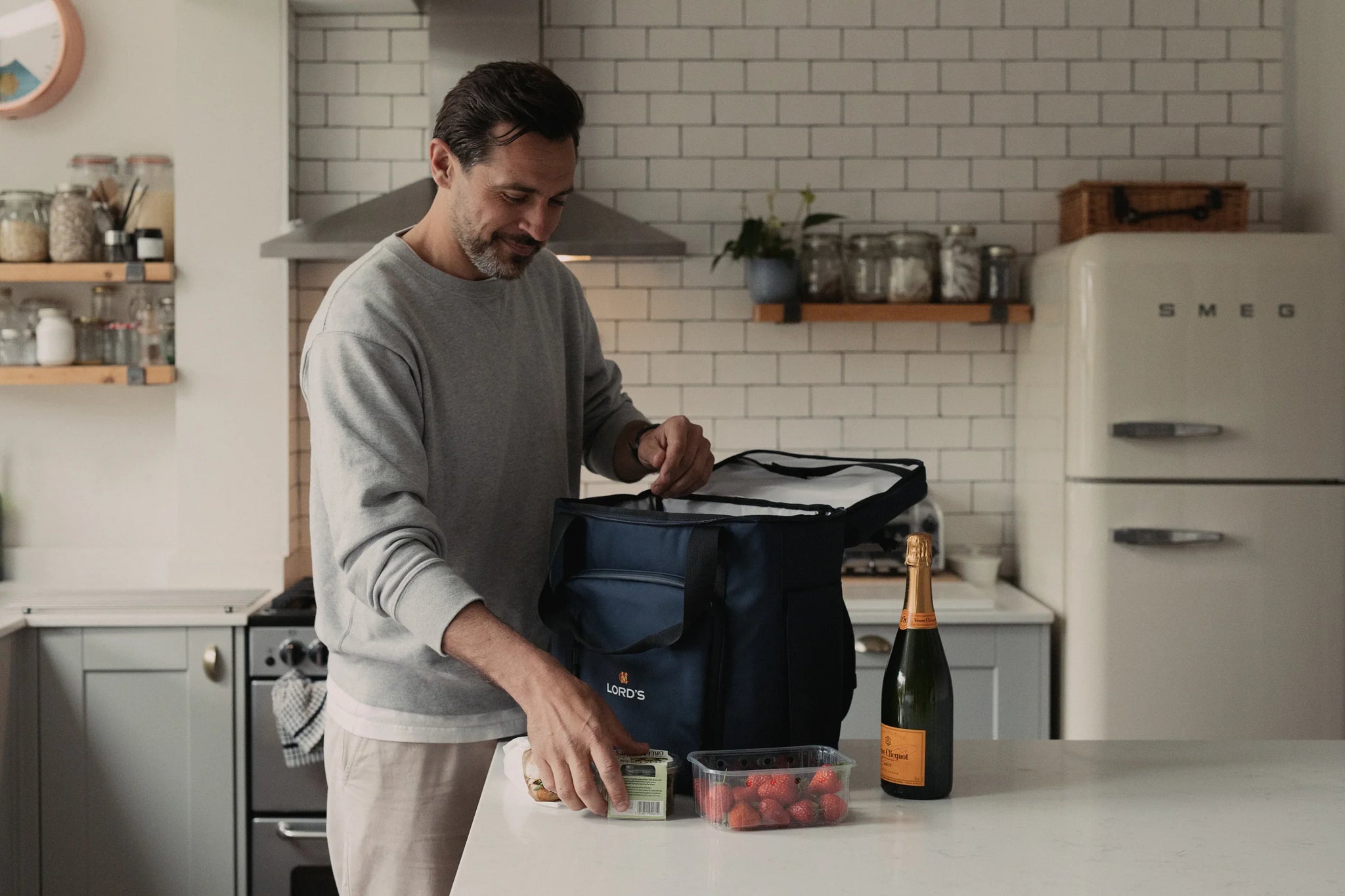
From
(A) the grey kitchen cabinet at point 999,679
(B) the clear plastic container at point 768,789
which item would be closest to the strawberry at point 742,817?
(B) the clear plastic container at point 768,789

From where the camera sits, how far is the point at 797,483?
1.70 m

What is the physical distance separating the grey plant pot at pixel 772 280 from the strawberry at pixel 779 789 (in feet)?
7.93

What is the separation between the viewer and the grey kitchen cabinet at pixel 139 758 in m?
3.17

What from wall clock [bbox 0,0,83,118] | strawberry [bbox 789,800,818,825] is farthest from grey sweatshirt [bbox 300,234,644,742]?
wall clock [bbox 0,0,83,118]

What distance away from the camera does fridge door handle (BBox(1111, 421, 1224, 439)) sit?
320 cm

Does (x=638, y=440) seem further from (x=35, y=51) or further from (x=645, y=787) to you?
(x=35, y=51)

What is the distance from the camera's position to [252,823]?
125 inches

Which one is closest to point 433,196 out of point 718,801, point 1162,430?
point 1162,430

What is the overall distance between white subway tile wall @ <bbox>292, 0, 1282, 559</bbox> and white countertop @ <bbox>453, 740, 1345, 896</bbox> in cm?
230

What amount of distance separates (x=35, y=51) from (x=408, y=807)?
300 cm

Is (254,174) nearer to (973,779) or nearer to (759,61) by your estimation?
(759,61)

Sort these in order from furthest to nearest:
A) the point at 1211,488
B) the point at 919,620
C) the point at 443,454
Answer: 1. the point at 1211,488
2. the point at 443,454
3. the point at 919,620

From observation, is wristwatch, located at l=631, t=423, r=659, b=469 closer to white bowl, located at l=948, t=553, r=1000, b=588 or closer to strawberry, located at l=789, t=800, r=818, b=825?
strawberry, located at l=789, t=800, r=818, b=825

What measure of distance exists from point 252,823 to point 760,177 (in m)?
2.31
